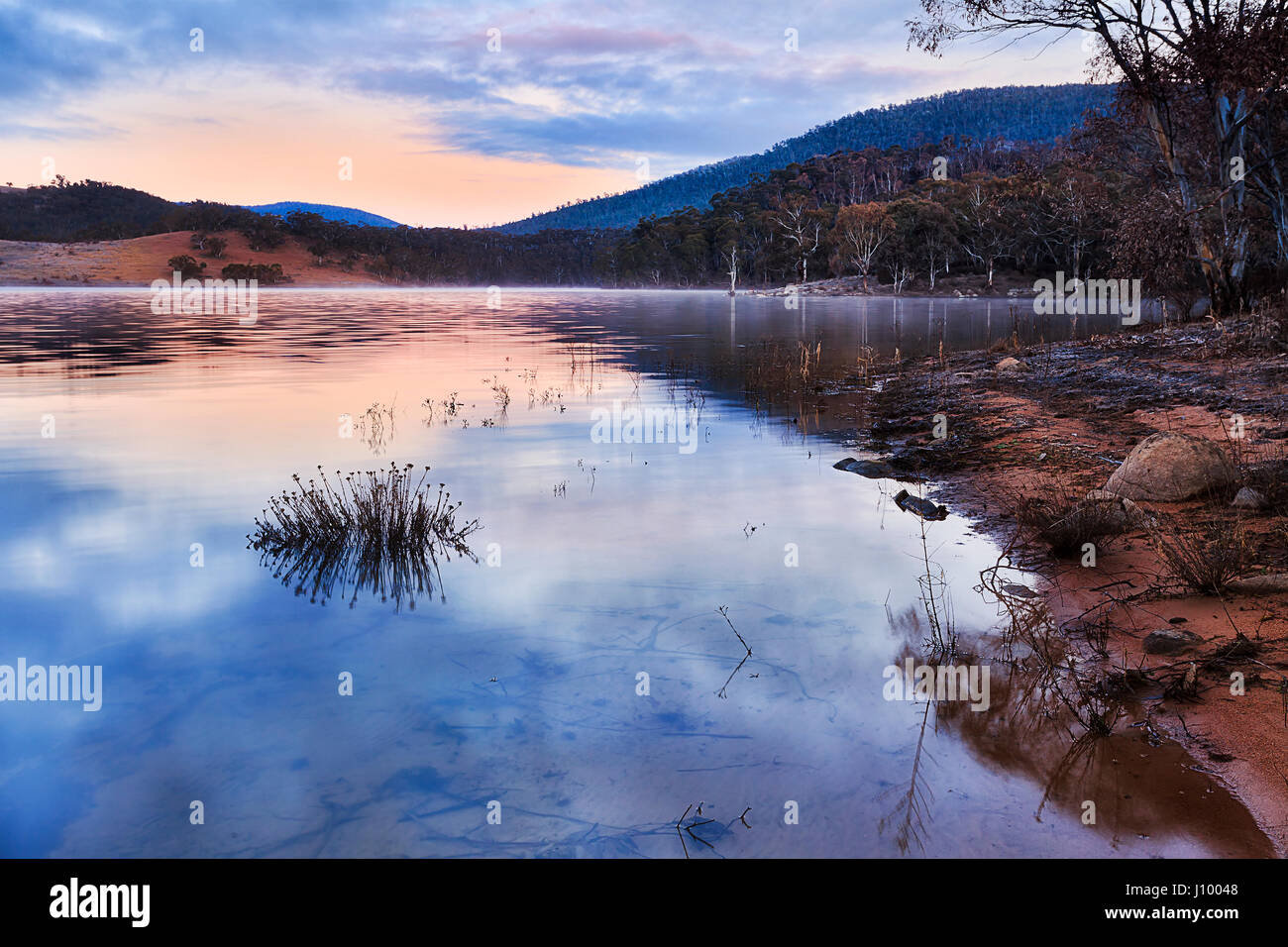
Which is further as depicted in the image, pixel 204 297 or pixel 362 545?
pixel 204 297

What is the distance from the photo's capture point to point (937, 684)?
18.0 feet

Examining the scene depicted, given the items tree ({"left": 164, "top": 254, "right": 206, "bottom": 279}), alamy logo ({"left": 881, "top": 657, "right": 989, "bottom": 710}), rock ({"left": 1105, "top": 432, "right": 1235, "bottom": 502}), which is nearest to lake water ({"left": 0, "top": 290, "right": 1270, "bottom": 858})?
alamy logo ({"left": 881, "top": 657, "right": 989, "bottom": 710})

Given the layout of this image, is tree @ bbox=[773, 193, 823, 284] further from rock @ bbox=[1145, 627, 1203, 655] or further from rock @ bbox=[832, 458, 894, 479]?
rock @ bbox=[1145, 627, 1203, 655]

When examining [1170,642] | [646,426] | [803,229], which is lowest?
[1170,642]

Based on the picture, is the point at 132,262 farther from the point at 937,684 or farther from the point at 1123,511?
the point at 937,684

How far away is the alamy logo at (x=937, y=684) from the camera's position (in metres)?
5.29

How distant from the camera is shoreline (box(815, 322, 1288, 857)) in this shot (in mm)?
4742

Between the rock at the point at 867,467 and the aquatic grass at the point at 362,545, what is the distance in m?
5.15

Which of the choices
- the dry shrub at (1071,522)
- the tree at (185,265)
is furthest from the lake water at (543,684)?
the tree at (185,265)

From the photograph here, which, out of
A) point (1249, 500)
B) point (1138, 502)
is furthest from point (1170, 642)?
point (1138, 502)

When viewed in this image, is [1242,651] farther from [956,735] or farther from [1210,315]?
[1210,315]

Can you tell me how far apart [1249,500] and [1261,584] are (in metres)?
2.18
